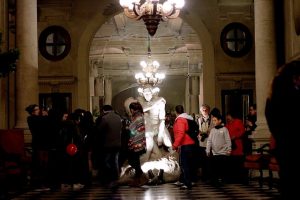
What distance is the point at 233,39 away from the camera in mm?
19891

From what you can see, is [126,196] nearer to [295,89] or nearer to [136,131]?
[136,131]

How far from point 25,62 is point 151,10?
287 centimetres

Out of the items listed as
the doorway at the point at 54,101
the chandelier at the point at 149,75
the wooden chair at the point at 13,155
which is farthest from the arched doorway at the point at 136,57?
the wooden chair at the point at 13,155

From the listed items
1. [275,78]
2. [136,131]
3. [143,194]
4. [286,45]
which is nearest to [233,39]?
[286,45]

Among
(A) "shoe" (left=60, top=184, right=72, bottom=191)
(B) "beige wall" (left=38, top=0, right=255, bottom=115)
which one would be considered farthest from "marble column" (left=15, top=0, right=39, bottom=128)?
(B) "beige wall" (left=38, top=0, right=255, bottom=115)

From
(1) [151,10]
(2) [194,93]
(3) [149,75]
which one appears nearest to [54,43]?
(1) [151,10]

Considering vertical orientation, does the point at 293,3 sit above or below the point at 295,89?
above

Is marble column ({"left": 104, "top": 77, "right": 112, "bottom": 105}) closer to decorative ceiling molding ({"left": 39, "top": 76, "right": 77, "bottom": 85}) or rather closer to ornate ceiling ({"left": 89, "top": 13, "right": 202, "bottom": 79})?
ornate ceiling ({"left": 89, "top": 13, "right": 202, "bottom": 79})

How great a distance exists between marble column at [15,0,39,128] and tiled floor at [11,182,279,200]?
245 centimetres

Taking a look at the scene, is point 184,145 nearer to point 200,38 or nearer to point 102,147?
point 102,147

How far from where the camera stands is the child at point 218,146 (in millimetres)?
12516

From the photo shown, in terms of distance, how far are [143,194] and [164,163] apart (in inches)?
90.2

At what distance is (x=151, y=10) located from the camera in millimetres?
12820

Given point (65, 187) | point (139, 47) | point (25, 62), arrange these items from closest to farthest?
1. point (65, 187)
2. point (25, 62)
3. point (139, 47)
